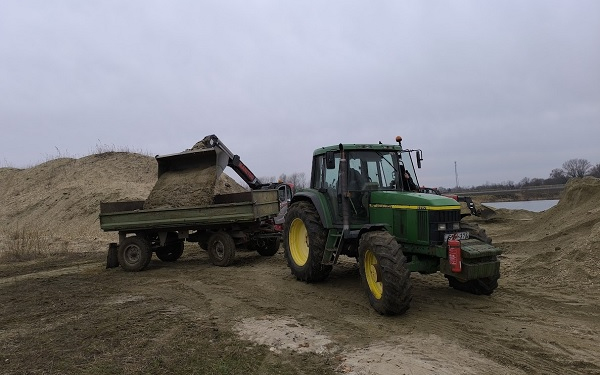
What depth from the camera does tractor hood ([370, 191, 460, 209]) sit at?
6227 millimetres

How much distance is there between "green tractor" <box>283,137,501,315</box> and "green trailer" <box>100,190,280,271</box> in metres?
2.05

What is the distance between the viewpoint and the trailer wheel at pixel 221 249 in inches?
403

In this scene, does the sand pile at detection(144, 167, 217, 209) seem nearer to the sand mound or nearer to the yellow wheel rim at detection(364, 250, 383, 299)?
the yellow wheel rim at detection(364, 250, 383, 299)

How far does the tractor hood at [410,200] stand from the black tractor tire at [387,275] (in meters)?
0.74

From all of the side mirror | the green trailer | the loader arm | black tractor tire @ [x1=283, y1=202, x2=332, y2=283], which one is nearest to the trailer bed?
the green trailer

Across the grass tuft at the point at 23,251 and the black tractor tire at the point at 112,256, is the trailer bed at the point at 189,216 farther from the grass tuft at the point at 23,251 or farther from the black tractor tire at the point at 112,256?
the grass tuft at the point at 23,251

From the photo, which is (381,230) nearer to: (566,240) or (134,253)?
(566,240)

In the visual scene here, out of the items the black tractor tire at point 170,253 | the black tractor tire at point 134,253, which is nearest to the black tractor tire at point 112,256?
the black tractor tire at point 134,253

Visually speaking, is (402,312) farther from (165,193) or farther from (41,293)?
(165,193)

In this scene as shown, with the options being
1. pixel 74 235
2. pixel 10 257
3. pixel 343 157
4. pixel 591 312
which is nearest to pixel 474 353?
pixel 591 312

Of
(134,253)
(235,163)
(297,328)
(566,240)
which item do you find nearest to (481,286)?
(297,328)

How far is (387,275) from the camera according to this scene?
219 inches

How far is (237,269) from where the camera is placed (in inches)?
→ 392

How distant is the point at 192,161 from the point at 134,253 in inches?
111
